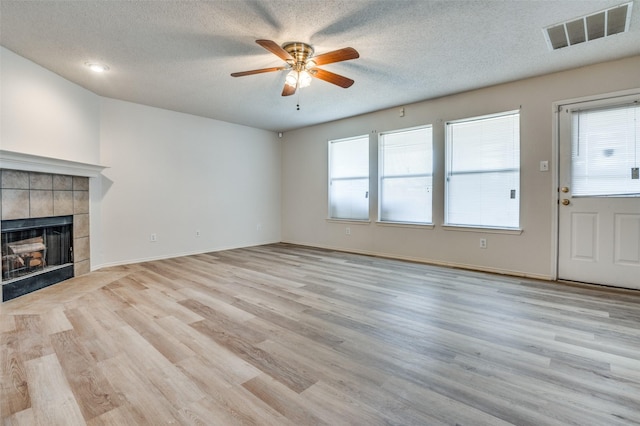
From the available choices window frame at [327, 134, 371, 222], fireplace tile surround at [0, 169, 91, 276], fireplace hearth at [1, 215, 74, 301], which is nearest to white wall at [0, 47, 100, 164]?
fireplace tile surround at [0, 169, 91, 276]

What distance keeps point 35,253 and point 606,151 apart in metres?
6.61

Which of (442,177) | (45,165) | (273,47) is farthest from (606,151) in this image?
(45,165)

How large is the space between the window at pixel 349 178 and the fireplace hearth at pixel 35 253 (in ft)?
13.5

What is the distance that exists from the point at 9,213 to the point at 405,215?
16.4ft

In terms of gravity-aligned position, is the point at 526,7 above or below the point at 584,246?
above

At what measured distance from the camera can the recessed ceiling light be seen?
10.7 feet

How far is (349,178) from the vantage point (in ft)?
18.6

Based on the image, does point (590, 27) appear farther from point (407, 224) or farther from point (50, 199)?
point (50, 199)

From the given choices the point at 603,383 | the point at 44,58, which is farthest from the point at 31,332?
the point at 603,383

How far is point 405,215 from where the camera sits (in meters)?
4.91

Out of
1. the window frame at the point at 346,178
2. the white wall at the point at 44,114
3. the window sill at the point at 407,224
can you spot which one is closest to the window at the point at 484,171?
the window sill at the point at 407,224

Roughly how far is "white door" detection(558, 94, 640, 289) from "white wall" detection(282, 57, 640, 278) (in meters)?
0.14

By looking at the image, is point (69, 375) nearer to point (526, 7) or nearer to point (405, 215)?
point (526, 7)

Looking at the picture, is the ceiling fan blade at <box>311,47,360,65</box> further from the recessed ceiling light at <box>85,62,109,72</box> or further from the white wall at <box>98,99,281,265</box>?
the white wall at <box>98,99,281,265</box>
